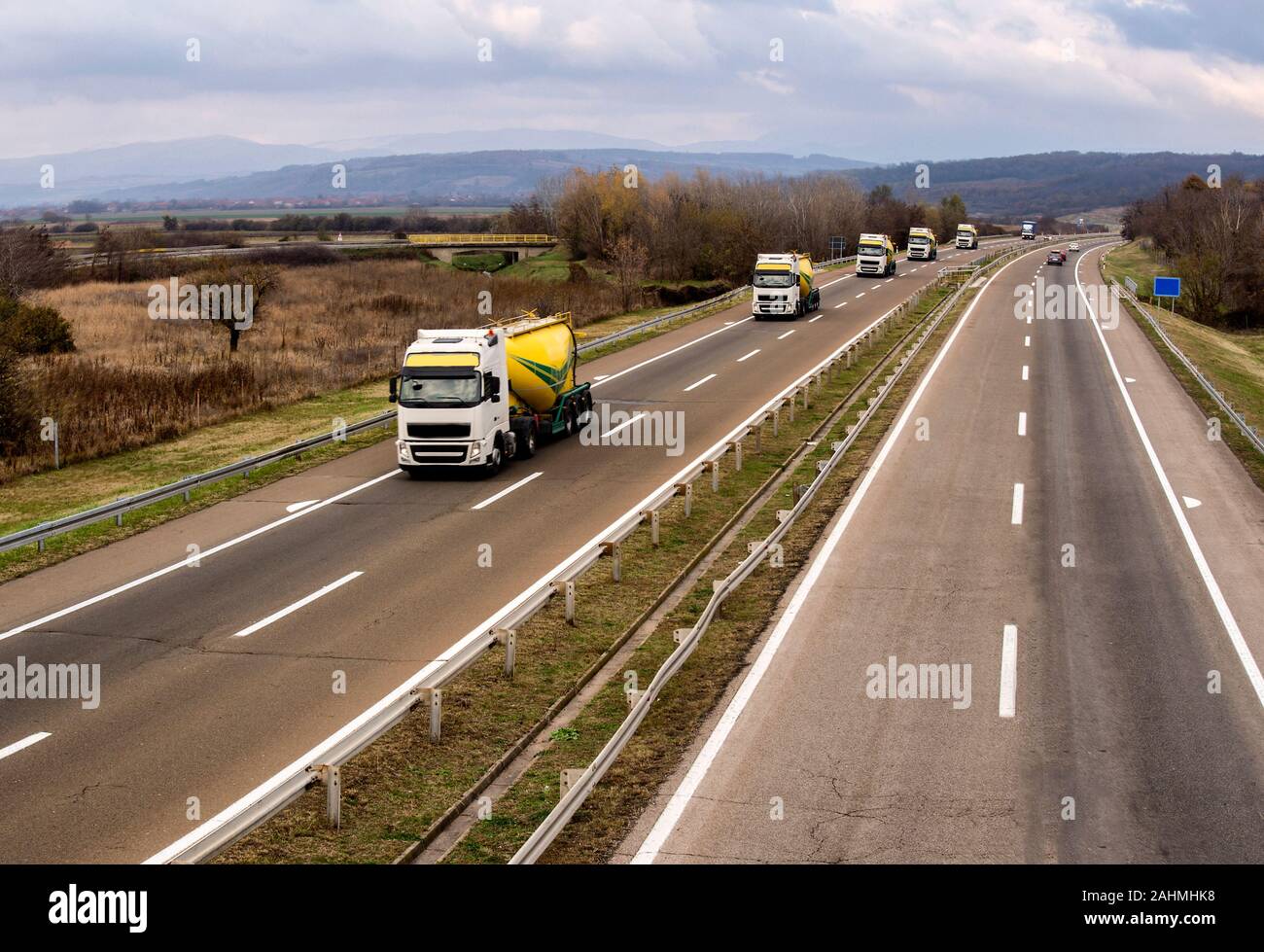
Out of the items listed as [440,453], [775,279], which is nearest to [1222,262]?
[775,279]

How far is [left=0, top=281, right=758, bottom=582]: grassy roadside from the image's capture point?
21.2 meters

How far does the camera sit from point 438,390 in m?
24.9

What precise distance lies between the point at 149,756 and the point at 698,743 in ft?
18.5

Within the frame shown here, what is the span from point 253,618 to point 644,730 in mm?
6764

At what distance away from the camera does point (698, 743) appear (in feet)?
40.0

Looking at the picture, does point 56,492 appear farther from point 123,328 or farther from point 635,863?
point 123,328

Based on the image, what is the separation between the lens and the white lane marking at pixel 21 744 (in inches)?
483

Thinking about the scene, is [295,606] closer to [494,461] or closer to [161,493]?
[161,493]

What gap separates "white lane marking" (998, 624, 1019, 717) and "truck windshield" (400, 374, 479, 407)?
42.7 feet

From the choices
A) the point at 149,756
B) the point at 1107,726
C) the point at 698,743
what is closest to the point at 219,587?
the point at 149,756

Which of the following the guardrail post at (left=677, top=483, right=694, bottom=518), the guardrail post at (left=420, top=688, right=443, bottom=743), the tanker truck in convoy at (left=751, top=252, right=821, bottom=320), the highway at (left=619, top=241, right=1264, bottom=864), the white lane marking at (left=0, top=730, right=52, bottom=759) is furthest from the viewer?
the tanker truck in convoy at (left=751, top=252, right=821, bottom=320)

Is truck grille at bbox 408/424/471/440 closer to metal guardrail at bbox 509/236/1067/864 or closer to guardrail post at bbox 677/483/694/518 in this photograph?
guardrail post at bbox 677/483/694/518

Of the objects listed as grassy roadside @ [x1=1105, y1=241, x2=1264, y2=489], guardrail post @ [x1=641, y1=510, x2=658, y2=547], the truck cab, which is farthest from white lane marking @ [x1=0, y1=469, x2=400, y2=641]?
the truck cab

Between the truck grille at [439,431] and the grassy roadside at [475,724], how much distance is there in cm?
543
